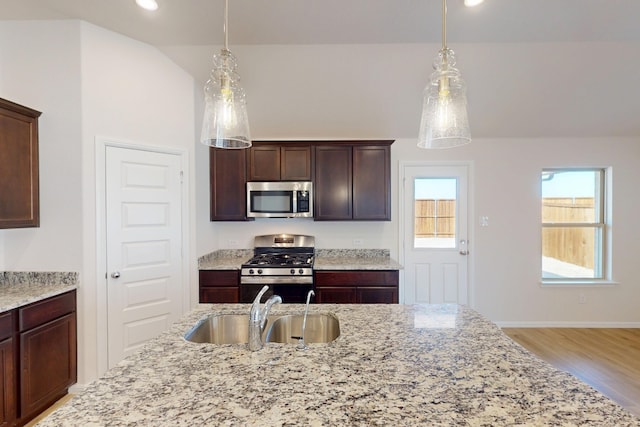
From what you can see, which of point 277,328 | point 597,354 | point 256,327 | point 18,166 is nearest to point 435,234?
point 597,354

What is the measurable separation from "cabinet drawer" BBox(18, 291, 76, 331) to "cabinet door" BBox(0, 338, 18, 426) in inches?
5.4

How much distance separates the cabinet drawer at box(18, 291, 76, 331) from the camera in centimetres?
209

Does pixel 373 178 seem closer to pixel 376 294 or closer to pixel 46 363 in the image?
pixel 376 294

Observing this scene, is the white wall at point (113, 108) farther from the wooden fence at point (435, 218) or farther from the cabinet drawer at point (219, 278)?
the wooden fence at point (435, 218)

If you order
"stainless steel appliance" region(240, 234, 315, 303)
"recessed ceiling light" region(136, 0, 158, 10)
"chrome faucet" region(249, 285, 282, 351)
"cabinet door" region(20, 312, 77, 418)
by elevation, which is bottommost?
"cabinet door" region(20, 312, 77, 418)

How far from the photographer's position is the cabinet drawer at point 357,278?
332 centimetres

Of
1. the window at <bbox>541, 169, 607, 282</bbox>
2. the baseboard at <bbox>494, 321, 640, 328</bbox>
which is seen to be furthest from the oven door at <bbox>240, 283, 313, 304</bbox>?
the window at <bbox>541, 169, 607, 282</bbox>

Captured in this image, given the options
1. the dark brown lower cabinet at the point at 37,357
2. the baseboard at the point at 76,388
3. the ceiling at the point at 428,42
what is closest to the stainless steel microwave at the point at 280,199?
the ceiling at the point at 428,42

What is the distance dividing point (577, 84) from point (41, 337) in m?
5.22

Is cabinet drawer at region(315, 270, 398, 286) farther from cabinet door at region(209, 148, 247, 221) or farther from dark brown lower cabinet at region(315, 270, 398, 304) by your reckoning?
cabinet door at region(209, 148, 247, 221)

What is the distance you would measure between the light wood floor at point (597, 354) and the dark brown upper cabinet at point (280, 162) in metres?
3.18

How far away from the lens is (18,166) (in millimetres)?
2371

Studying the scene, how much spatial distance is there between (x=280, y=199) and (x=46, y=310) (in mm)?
2237

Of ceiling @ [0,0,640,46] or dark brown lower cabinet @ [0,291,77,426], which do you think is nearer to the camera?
dark brown lower cabinet @ [0,291,77,426]
